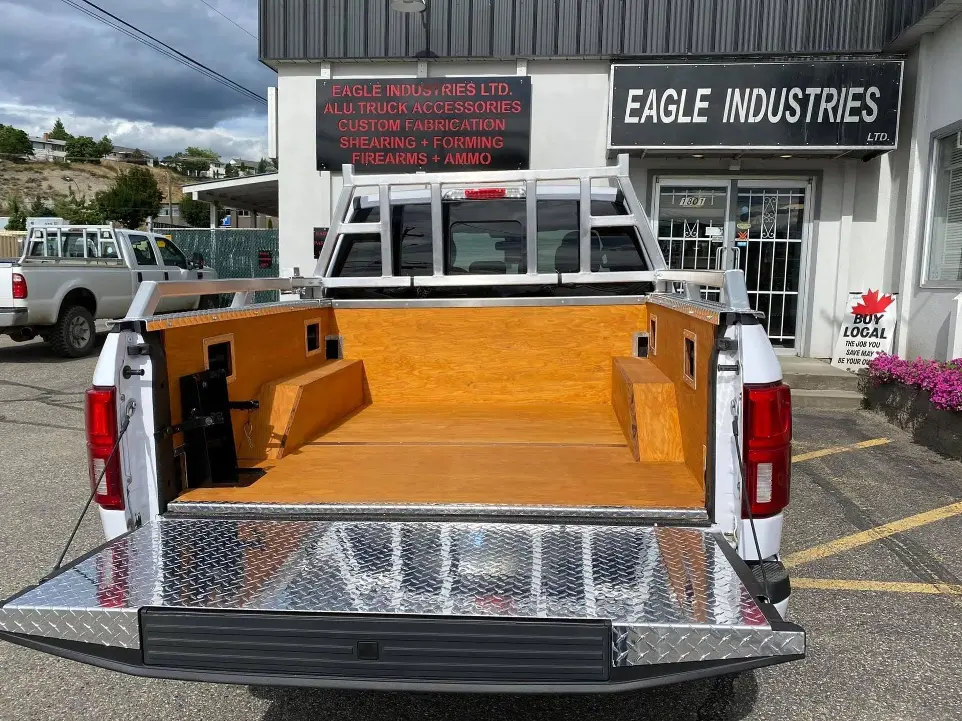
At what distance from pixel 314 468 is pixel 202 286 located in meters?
0.89

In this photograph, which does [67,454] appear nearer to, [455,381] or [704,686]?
[455,381]

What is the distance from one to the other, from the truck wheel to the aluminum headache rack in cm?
831

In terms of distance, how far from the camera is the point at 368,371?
4688 millimetres

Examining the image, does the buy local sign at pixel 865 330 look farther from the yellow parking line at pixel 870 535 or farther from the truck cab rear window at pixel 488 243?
the truck cab rear window at pixel 488 243

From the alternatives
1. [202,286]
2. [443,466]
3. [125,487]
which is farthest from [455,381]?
[125,487]

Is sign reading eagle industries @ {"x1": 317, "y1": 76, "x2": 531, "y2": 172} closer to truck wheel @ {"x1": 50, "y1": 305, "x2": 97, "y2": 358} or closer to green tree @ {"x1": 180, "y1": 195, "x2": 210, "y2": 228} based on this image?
truck wheel @ {"x1": 50, "y1": 305, "x2": 97, "y2": 358}

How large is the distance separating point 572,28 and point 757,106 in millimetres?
2805

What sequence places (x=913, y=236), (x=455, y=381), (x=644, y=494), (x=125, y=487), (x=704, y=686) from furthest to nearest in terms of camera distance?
1. (x=913, y=236)
2. (x=455, y=381)
3. (x=704, y=686)
4. (x=644, y=494)
5. (x=125, y=487)

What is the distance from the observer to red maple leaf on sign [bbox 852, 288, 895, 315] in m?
9.57

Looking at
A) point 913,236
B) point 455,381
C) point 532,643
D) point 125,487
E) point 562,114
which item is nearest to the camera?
point 532,643

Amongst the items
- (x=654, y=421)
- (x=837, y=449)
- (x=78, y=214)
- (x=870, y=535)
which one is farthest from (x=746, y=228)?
(x=78, y=214)

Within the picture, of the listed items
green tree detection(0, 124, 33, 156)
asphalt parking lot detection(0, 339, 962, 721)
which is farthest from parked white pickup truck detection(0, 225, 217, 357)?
green tree detection(0, 124, 33, 156)

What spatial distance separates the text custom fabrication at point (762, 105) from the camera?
31.7 ft

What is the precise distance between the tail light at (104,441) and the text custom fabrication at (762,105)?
8947mm
